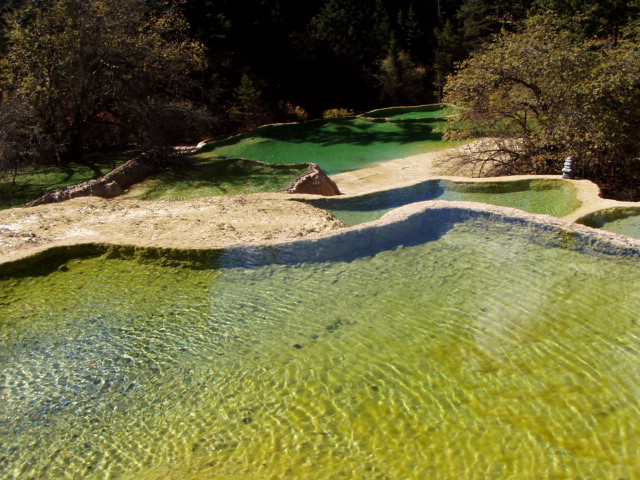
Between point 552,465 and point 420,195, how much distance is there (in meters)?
7.16

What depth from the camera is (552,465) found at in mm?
3768

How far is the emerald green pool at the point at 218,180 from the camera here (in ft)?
41.5

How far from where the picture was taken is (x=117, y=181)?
13336 mm

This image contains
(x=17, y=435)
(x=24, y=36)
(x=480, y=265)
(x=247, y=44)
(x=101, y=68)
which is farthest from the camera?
(x=247, y=44)

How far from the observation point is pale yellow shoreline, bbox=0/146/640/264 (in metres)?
7.40

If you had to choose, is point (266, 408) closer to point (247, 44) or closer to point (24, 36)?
point (24, 36)

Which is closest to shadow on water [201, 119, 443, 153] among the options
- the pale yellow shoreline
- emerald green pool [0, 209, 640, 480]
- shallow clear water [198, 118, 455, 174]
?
shallow clear water [198, 118, 455, 174]

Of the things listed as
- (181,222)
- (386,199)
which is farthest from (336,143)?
(181,222)

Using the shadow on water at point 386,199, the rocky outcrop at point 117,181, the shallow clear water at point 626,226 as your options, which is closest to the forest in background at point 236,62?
the rocky outcrop at point 117,181

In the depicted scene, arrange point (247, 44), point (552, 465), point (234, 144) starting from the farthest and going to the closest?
1. point (247, 44)
2. point (234, 144)
3. point (552, 465)

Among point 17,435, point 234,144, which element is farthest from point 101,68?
point 17,435

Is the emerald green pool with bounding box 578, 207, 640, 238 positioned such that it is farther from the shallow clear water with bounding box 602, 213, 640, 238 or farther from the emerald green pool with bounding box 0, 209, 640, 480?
the emerald green pool with bounding box 0, 209, 640, 480

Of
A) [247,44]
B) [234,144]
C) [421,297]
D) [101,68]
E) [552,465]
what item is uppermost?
[247,44]

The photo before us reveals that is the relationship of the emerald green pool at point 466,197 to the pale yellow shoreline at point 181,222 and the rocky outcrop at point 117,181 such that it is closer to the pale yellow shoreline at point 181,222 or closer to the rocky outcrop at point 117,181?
the pale yellow shoreline at point 181,222
